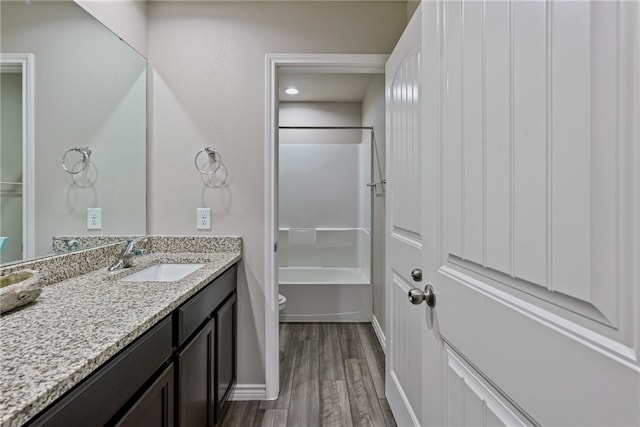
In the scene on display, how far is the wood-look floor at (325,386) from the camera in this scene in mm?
1830

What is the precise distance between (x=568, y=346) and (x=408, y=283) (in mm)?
1039

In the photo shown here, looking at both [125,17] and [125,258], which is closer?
[125,258]

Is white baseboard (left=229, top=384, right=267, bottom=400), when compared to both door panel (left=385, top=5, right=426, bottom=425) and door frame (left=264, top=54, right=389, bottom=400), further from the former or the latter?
door panel (left=385, top=5, right=426, bottom=425)

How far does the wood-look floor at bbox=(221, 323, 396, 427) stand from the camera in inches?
72.1

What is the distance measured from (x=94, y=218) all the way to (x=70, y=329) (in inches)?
38.2

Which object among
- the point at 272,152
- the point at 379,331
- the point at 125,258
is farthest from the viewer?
the point at 379,331

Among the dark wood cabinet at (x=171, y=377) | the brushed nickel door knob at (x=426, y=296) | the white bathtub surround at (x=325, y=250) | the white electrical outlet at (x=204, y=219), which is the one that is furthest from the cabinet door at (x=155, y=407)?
the white bathtub surround at (x=325, y=250)

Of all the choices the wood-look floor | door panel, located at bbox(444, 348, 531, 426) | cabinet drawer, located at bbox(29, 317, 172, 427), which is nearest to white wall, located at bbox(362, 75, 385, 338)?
the wood-look floor

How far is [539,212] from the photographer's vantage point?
0.54 meters

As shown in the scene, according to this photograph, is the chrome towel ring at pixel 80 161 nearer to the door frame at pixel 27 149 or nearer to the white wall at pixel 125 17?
the door frame at pixel 27 149

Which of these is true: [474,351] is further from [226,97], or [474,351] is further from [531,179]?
[226,97]

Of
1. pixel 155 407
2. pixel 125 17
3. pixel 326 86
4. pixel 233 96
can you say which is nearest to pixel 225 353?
pixel 155 407

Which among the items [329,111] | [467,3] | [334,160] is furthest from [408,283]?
[329,111]

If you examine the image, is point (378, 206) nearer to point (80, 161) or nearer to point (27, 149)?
point (80, 161)
